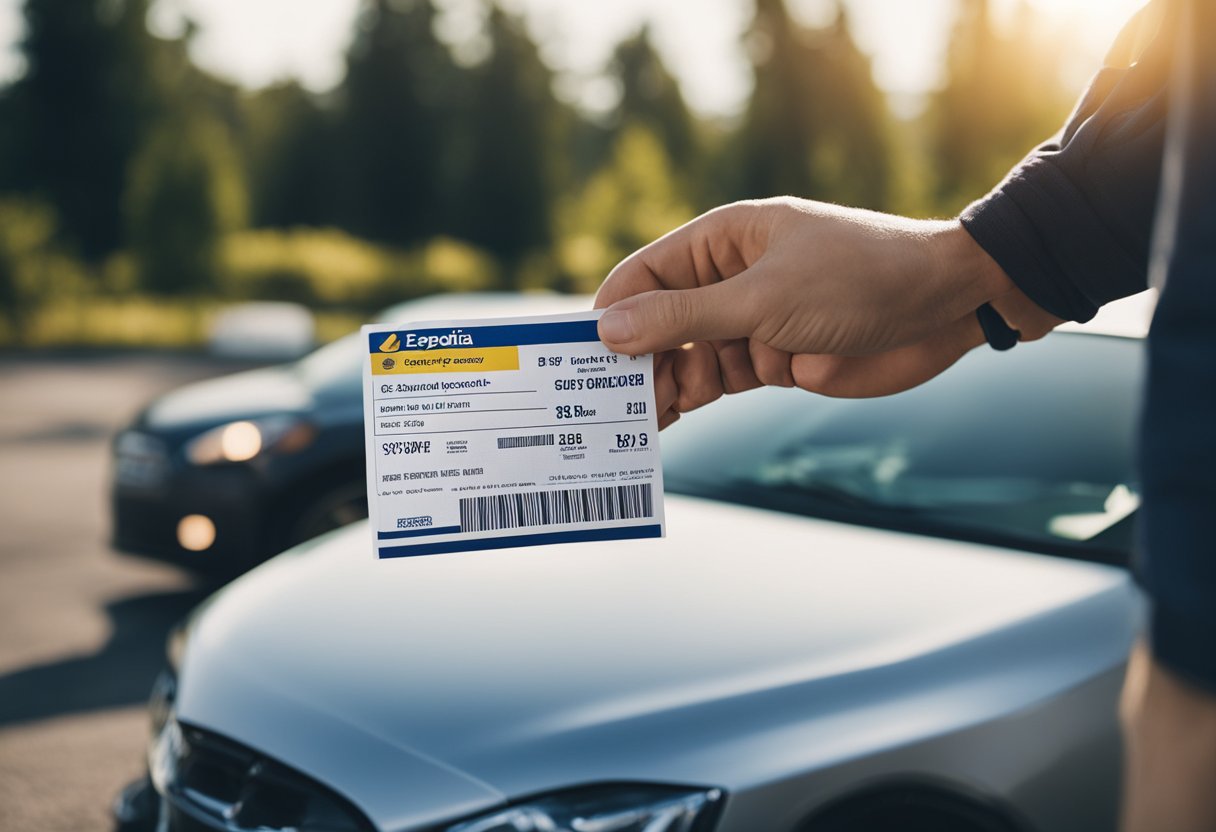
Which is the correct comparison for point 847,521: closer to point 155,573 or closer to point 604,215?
point 155,573

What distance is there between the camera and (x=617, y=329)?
1.33m

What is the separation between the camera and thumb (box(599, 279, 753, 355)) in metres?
1.33

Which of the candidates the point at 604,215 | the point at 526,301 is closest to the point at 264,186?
the point at 604,215

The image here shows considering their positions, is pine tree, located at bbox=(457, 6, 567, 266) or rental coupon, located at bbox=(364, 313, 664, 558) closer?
rental coupon, located at bbox=(364, 313, 664, 558)

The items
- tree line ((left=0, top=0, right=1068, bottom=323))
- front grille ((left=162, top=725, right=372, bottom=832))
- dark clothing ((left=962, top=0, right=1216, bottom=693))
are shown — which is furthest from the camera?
tree line ((left=0, top=0, right=1068, bottom=323))

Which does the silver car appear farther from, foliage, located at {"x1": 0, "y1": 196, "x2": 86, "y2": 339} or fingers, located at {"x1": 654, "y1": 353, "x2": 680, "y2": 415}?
foliage, located at {"x1": 0, "y1": 196, "x2": 86, "y2": 339}

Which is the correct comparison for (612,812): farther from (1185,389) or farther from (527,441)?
(1185,389)

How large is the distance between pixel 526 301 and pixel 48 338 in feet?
51.4

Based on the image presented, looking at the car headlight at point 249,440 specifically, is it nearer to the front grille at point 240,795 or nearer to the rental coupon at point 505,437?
the front grille at point 240,795

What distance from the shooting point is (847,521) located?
99.0 inches

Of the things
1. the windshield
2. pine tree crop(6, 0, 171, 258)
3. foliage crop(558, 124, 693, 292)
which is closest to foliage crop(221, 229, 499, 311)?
pine tree crop(6, 0, 171, 258)

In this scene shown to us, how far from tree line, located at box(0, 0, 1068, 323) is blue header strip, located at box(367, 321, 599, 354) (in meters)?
24.8

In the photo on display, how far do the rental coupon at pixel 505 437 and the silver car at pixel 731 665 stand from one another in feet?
1.89

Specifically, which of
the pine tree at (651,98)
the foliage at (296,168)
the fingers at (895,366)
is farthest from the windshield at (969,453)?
the pine tree at (651,98)
